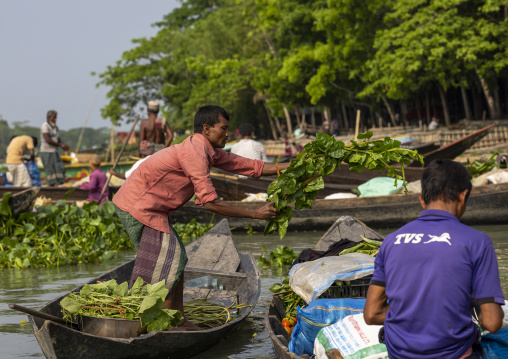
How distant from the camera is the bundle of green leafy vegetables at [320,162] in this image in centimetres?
414

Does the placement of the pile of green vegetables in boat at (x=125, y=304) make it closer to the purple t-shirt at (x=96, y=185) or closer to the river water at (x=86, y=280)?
the river water at (x=86, y=280)

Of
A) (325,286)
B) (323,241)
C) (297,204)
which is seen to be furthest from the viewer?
(323,241)

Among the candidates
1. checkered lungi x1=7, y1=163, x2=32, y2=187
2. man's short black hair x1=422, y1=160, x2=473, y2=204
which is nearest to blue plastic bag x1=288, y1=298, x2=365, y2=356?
man's short black hair x1=422, y1=160, x2=473, y2=204

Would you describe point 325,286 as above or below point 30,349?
above

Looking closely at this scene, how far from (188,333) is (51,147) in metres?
9.47

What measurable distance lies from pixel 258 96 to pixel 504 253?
29004 millimetres

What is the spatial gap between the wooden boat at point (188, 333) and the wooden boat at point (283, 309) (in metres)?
0.31

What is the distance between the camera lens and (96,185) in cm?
1205

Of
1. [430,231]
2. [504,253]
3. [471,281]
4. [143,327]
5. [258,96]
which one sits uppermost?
[258,96]

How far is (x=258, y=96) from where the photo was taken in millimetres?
36812

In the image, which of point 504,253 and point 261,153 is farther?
point 261,153

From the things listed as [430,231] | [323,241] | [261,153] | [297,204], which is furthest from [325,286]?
[261,153]

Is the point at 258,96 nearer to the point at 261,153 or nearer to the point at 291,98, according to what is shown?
the point at 291,98

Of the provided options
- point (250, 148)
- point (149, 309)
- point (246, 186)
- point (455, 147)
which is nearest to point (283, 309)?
point (149, 309)
